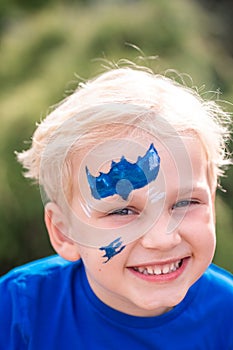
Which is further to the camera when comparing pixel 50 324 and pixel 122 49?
pixel 122 49

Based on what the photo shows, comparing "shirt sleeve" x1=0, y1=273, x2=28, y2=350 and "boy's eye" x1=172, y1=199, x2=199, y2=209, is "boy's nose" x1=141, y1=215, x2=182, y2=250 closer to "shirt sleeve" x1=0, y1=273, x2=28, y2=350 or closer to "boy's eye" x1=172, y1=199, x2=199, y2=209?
"boy's eye" x1=172, y1=199, x2=199, y2=209

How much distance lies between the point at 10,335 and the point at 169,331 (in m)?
0.27

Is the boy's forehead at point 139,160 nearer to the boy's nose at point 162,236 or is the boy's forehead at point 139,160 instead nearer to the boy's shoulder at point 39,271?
the boy's nose at point 162,236

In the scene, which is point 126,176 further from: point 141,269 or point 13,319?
point 13,319

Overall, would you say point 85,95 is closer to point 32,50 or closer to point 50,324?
point 50,324

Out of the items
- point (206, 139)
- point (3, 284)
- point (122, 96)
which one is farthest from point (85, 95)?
point (3, 284)

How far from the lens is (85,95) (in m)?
1.26

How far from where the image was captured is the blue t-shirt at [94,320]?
1237mm

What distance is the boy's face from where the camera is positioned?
3.62 feet

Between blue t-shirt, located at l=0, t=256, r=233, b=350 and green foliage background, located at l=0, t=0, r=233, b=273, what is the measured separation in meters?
0.64

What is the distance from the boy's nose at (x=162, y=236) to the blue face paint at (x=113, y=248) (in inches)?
1.5

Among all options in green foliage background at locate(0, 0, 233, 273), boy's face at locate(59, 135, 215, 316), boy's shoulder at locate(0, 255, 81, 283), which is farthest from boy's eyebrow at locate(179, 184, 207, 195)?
green foliage background at locate(0, 0, 233, 273)

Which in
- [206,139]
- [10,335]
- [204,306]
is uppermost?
[206,139]

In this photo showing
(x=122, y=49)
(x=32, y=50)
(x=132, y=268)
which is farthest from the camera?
(x=32, y=50)
